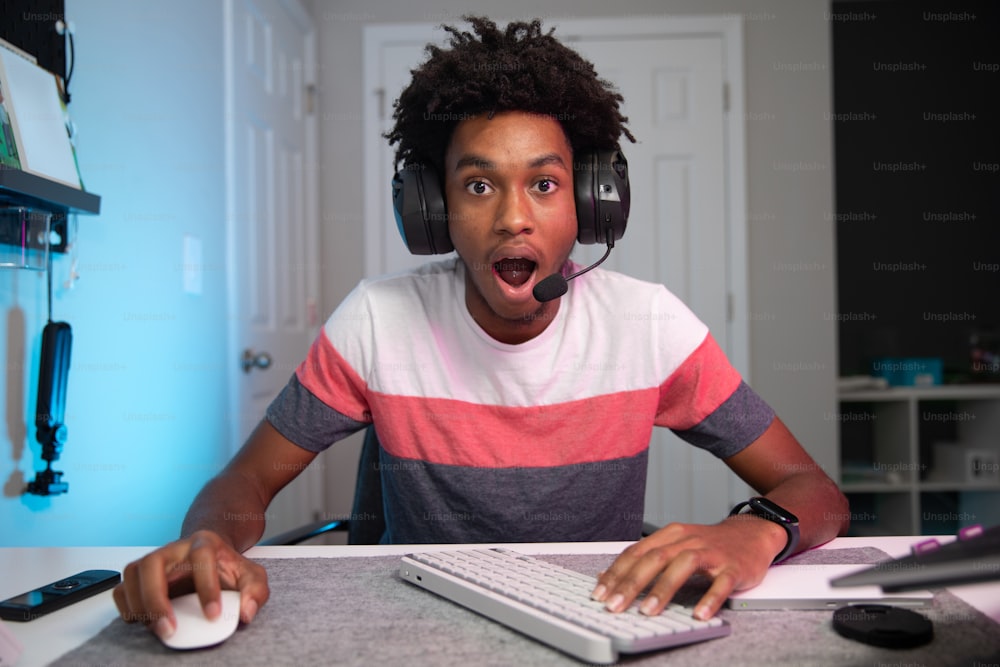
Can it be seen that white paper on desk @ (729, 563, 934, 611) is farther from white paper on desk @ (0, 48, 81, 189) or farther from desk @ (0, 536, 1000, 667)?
white paper on desk @ (0, 48, 81, 189)

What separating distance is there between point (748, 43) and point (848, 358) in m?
1.48

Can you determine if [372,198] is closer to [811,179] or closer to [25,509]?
[811,179]

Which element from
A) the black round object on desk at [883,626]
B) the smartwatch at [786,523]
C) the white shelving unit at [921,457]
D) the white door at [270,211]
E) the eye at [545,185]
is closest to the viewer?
the black round object on desk at [883,626]

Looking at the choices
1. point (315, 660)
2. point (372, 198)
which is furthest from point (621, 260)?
point (315, 660)

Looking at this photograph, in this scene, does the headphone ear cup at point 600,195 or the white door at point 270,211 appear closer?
the headphone ear cup at point 600,195

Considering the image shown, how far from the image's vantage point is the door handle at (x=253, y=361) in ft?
7.59

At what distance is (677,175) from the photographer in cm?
310

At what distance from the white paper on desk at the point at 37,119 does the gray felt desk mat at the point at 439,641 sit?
745 mm

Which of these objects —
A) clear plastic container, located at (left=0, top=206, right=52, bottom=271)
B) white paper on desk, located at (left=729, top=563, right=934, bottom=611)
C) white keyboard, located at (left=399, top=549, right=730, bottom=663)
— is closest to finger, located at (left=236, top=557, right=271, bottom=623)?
white keyboard, located at (left=399, top=549, right=730, bottom=663)

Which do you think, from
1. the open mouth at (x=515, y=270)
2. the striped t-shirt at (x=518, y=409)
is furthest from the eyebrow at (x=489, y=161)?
the striped t-shirt at (x=518, y=409)

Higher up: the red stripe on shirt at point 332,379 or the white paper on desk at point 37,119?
the white paper on desk at point 37,119

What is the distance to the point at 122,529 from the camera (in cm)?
155

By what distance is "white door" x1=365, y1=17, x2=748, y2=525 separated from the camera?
3080 millimetres

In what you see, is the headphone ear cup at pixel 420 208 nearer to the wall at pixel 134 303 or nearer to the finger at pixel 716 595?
the wall at pixel 134 303
